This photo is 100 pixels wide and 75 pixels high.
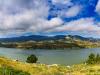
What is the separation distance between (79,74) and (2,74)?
19.4m

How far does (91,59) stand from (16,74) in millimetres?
79375

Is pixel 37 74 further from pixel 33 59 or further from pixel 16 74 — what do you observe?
pixel 33 59

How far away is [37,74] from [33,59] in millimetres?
61486

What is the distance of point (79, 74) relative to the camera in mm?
44188

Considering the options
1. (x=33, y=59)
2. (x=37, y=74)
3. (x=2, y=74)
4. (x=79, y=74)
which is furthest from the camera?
(x=33, y=59)

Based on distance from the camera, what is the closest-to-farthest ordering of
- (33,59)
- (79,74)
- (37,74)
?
1. (37,74)
2. (79,74)
3. (33,59)

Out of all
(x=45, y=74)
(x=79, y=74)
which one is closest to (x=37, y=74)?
(x=45, y=74)

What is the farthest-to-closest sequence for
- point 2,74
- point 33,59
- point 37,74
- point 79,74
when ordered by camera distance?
point 33,59 < point 79,74 < point 37,74 < point 2,74

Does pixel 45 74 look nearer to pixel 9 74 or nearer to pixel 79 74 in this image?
pixel 79 74

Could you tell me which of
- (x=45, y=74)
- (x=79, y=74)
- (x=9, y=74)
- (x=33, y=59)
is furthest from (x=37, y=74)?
(x=33, y=59)

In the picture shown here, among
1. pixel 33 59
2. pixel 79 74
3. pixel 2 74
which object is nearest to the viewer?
pixel 2 74

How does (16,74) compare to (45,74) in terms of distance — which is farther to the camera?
(45,74)

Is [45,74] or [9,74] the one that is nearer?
[9,74]

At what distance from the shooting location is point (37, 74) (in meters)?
39.8
